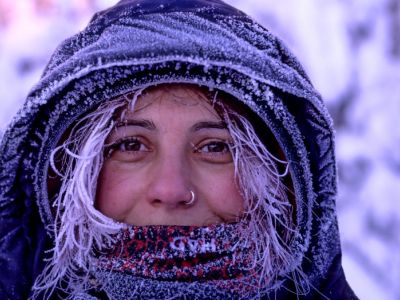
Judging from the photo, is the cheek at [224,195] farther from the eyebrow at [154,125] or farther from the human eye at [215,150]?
the eyebrow at [154,125]

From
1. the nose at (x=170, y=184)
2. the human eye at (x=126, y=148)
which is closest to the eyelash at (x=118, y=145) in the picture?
the human eye at (x=126, y=148)

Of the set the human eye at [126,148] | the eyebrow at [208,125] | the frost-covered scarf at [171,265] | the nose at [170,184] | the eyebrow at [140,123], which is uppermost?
the eyebrow at [208,125]

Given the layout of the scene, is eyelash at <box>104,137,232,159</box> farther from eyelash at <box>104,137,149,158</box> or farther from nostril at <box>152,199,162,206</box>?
nostril at <box>152,199,162,206</box>

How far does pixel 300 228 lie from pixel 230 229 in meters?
0.25

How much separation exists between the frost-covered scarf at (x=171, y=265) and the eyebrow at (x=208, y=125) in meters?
0.30

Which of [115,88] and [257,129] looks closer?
[115,88]

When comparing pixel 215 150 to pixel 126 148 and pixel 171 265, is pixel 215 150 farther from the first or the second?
pixel 171 265

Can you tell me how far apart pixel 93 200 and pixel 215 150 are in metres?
0.41

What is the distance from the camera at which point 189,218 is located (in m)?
1.85

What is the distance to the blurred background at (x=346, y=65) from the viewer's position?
196 inches

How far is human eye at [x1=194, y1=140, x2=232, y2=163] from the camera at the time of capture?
190cm

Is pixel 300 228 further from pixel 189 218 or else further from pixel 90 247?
pixel 90 247

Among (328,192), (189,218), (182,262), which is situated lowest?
(182,262)

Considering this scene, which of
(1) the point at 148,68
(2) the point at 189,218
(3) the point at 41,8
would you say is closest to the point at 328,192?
(2) the point at 189,218
